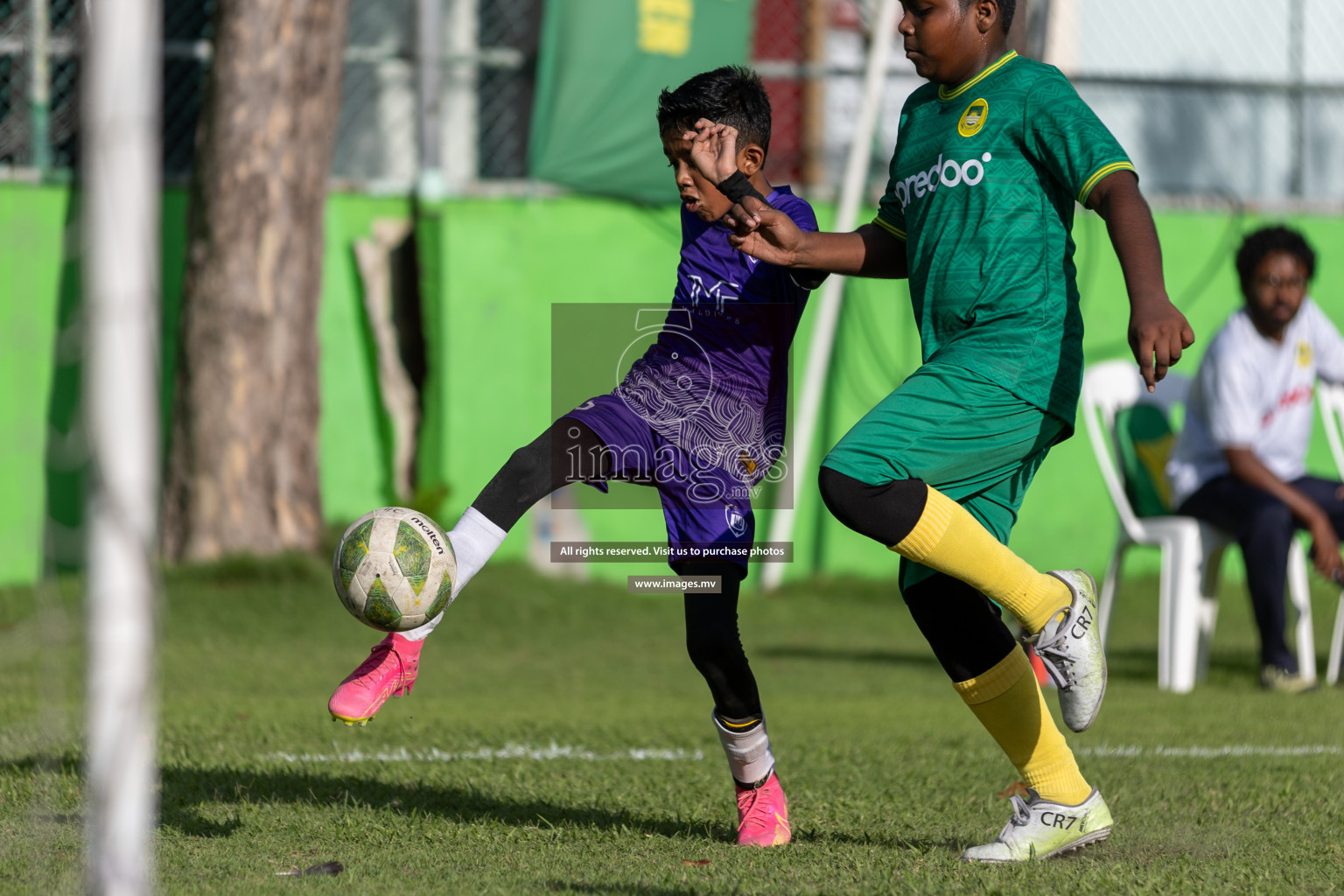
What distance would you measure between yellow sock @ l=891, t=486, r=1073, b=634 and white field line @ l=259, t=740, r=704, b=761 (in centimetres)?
190

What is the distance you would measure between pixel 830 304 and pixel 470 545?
7019 mm

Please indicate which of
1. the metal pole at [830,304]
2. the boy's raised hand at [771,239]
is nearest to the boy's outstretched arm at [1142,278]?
the boy's raised hand at [771,239]

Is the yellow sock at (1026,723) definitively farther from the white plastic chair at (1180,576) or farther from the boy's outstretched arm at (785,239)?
the white plastic chair at (1180,576)

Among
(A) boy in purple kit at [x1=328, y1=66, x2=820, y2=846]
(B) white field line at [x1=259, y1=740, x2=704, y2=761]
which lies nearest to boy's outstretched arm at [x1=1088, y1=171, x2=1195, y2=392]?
(A) boy in purple kit at [x1=328, y1=66, x2=820, y2=846]

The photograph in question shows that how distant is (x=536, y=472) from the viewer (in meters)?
3.81

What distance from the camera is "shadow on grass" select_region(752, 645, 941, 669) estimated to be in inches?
338

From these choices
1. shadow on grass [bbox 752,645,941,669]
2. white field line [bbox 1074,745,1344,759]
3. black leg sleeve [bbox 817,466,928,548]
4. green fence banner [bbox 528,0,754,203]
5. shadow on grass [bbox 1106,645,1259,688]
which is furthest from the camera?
green fence banner [bbox 528,0,754,203]

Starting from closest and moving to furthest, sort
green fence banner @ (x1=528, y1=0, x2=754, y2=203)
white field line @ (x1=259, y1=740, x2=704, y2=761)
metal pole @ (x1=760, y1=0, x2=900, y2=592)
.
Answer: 1. white field line @ (x1=259, y1=740, x2=704, y2=761)
2. green fence banner @ (x1=528, y1=0, x2=754, y2=203)
3. metal pole @ (x1=760, y1=0, x2=900, y2=592)

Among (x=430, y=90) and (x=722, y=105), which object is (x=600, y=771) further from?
(x=430, y=90)

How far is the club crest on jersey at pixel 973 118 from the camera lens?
3631mm

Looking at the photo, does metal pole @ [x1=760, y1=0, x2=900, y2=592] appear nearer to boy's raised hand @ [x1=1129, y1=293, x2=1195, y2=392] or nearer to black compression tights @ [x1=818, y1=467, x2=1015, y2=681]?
black compression tights @ [x1=818, y1=467, x2=1015, y2=681]

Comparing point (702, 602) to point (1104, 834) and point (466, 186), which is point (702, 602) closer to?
point (1104, 834)

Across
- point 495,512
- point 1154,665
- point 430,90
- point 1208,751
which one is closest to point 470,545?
point 495,512

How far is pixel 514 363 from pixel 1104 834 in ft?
23.4
